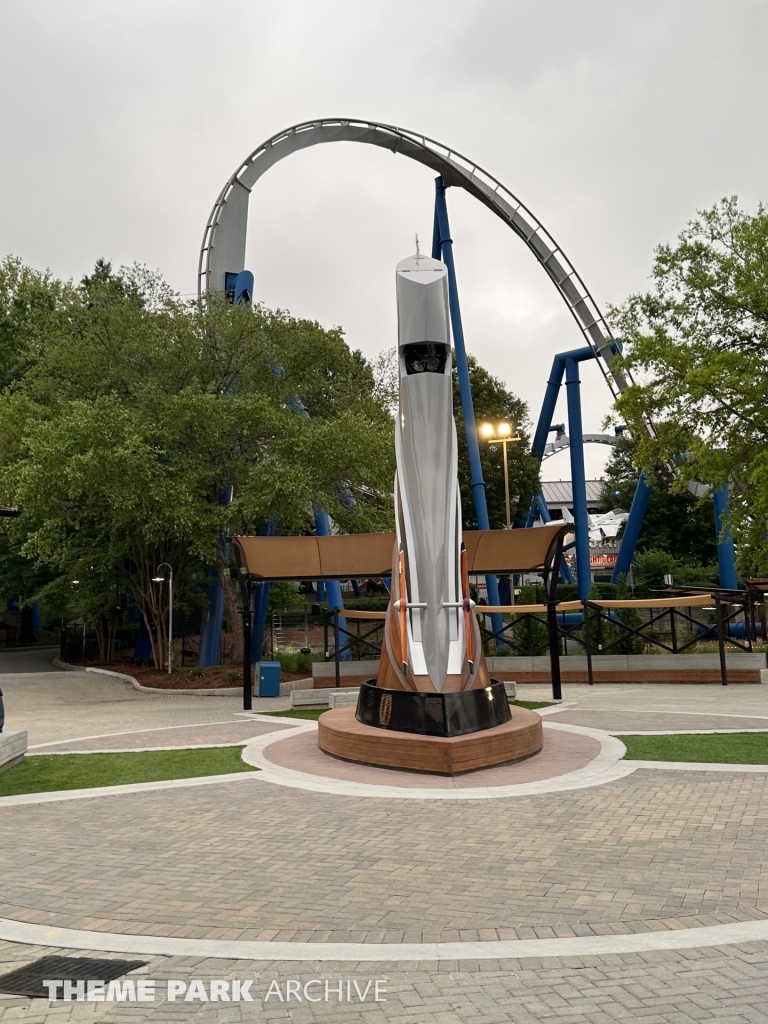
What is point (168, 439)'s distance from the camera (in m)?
24.0

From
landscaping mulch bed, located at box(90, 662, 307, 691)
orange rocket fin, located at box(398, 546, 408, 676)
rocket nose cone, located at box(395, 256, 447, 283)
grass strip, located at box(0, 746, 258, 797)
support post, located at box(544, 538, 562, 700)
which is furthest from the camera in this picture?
landscaping mulch bed, located at box(90, 662, 307, 691)

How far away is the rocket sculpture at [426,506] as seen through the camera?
12500 mm

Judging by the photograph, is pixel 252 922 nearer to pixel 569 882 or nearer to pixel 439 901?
pixel 439 901

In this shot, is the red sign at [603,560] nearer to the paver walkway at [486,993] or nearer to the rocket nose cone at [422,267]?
the rocket nose cone at [422,267]

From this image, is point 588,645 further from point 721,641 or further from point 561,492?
point 561,492

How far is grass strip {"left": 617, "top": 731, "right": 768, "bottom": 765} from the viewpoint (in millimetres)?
11273

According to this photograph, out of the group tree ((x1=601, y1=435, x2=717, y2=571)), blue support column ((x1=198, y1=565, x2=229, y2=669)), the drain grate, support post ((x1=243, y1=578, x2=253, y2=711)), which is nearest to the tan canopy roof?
support post ((x1=243, y1=578, x2=253, y2=711))

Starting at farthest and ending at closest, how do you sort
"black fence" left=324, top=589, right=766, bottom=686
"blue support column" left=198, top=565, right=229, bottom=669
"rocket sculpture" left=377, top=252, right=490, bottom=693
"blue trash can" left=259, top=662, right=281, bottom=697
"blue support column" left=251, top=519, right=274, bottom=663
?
"blue support column" left=251, top=519, right=274, bottom=663 → "blue support column" left=198, top=565, right=229, bottom=669 → "black fence" left=324, top=589, right=766, bottom=686 → "blue trash can" left=259, top=662, right=281, bottom=697 → "rocket sculpture" left=377, top=252, right=490, bottom=693

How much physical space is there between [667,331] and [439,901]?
2132 centimetres

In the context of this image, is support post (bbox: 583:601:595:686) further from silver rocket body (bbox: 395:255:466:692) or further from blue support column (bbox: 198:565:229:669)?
blue support column (bbox: 198:565:229:669)

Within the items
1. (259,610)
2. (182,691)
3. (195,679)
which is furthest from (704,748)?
(259,610)

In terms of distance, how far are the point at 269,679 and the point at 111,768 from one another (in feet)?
32.4

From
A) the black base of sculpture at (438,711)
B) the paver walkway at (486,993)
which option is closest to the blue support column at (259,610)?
the black base of sculpture at (438,711)

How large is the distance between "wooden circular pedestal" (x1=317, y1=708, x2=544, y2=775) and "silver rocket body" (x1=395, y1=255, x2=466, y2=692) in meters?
1.84
